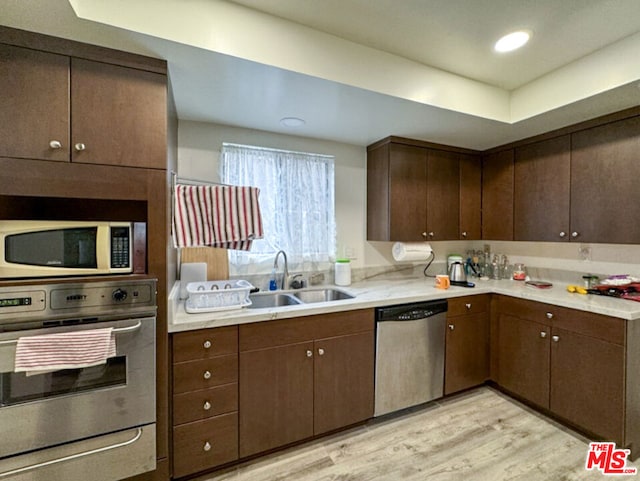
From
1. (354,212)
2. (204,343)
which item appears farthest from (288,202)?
(204,343)

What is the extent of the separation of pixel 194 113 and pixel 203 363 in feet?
5.27

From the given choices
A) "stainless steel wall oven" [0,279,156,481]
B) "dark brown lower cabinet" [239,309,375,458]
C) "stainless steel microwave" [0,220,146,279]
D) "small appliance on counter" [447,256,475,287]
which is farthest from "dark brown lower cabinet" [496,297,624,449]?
"stainless steel microwave" [0,220,146,279]

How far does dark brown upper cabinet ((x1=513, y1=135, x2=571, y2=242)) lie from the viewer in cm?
227

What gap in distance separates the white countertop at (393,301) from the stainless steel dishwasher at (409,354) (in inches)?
3.9

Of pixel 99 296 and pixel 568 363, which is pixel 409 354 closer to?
pixel 568 363

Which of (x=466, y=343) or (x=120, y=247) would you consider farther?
(x=466, y=343)

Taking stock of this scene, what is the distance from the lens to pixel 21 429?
3.84 feet

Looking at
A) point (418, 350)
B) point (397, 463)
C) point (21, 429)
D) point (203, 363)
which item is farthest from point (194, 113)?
point (397, 463)

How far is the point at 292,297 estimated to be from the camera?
215cm

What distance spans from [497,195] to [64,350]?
3287 millimetres

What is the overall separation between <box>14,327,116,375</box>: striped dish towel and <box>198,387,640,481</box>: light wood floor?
969 mm

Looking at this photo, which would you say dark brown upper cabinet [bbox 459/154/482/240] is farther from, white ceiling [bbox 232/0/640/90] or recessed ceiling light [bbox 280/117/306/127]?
recessed ceiling light [bbox 280/117/306/127]

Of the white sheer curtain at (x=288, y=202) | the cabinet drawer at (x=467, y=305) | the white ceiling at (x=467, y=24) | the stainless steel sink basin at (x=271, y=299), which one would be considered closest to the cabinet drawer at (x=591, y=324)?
the cabinet drawer at (x=467, y=305)

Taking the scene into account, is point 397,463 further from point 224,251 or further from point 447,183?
point 447,183
